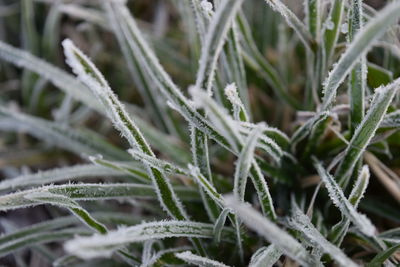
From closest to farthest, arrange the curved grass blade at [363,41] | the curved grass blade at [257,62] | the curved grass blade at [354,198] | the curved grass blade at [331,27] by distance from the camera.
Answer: the curved grass blade at [363,41], the curved grass blade at [354,198], the curved grass blade at [331,27], the curved grass blade at [257,62]

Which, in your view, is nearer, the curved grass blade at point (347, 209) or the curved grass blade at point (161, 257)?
the curved grass blade at point (347, 209)

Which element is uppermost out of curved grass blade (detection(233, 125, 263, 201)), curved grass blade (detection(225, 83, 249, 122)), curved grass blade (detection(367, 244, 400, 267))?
curved grass blade (detection(225, 83, 249, 122))

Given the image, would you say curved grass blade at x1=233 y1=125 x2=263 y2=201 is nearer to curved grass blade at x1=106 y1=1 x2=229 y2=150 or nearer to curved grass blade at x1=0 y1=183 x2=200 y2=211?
curved grass blade at x1=106 y1=1 x2=229 y2=150

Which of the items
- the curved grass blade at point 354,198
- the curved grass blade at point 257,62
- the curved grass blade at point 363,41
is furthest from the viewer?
the curved grass blade at point 257,62

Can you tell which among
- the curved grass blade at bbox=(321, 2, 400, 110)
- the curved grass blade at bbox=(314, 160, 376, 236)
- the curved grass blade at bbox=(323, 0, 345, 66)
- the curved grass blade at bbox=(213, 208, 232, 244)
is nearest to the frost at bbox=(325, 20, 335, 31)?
the curved grass blade at bbox=(323, 0, 345, 66)

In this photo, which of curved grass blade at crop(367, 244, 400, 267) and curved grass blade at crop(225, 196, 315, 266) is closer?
curved grass blade at crop(225, 196, 315, 266)

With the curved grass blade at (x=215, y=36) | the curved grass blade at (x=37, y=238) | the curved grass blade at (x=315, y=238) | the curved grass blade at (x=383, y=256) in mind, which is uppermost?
the curved grass blade at (x=215, y=36)

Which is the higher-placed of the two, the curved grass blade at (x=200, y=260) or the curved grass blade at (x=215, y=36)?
the curved grass blade at (x=215, y=36)

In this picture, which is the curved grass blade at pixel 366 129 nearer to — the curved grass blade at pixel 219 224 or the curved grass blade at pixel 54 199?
the curved grass blade at pixel 219 224

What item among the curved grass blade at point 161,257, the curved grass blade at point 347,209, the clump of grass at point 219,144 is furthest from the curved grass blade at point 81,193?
the curved grass blade at point 347,209
